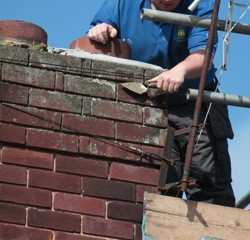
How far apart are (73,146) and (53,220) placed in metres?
0.46

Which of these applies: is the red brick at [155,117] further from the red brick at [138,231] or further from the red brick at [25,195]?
the red brick at [25,195]

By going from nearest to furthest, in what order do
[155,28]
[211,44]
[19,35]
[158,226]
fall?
Result: 1. [158,226]
2. [211,44]
3. [19,35]
4. [155,28]

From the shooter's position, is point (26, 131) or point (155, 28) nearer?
point (26, 131)

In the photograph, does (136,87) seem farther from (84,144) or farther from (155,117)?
(84,144)

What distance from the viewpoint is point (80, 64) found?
5273mm

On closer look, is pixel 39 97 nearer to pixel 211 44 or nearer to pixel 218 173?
pixel 211 44

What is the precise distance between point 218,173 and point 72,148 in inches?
54.0

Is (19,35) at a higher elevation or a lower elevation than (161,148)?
higher

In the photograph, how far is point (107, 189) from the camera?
507 centimetres

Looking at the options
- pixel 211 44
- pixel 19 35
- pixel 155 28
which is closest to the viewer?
pixel 211 44

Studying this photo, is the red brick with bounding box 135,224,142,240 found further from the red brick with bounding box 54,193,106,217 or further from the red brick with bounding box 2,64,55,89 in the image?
the red brick with bounding box 2,64,55,89

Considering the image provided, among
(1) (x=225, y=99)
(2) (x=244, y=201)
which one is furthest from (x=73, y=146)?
(2) (x=244, y=201)

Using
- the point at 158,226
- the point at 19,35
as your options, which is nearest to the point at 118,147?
the point at 158,226

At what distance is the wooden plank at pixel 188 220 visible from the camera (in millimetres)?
4742
